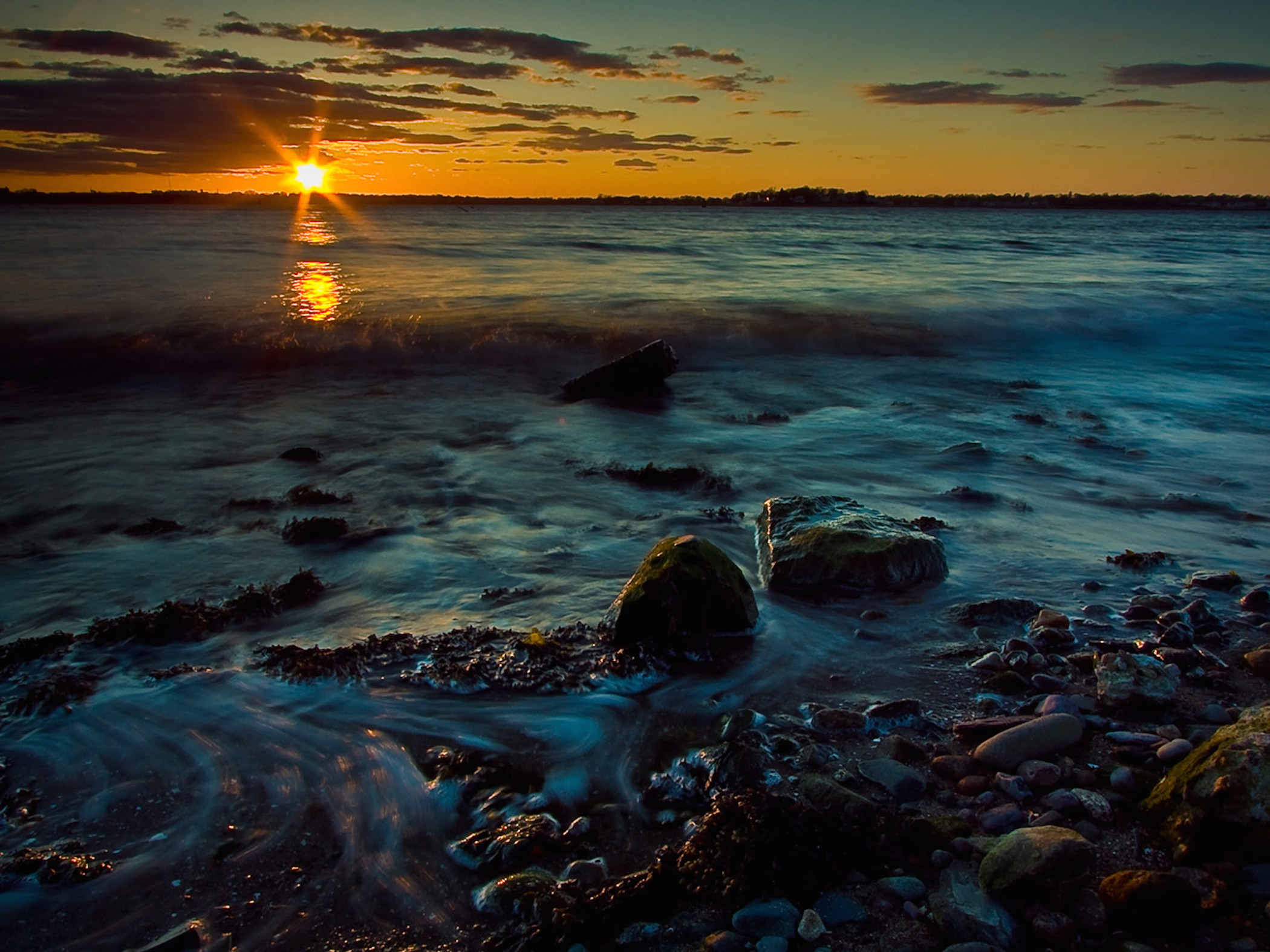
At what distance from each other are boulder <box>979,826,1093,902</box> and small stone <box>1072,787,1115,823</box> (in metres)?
0.30

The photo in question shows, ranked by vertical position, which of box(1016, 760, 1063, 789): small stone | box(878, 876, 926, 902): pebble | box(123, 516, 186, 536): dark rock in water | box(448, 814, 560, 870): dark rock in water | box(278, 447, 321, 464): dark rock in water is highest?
box(278, 447, 321, 464): dark rock in water

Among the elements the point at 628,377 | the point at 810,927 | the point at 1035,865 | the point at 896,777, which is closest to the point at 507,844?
the point at 810,927

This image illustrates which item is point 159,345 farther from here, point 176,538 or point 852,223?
point 852,223

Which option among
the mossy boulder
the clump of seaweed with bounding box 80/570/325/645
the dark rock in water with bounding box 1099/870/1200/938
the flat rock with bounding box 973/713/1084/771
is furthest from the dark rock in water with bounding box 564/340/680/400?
the dark rock in water with bounding box 1099/870/1200/938

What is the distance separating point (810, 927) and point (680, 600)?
1.83 meters

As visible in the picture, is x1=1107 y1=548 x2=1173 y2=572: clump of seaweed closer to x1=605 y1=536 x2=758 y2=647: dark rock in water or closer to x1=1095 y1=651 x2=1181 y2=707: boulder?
x1=1095 y1=651 x2=1181 y2=707: boulder

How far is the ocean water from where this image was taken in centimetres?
295

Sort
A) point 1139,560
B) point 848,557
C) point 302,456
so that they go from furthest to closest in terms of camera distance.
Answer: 1. point 302,456
2. point 1139,560
3. point 848,557

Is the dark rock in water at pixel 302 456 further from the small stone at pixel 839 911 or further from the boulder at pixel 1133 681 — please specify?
the boulder at pixel 1133 681

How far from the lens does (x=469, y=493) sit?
21.4 feet

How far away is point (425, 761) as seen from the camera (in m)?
3.10

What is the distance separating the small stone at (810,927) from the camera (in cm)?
222

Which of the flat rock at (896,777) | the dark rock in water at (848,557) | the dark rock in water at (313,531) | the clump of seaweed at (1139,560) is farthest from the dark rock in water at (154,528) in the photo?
the clump of seaweed at (1139,560)

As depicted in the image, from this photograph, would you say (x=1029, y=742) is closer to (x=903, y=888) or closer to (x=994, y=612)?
(x=903, y=888)
